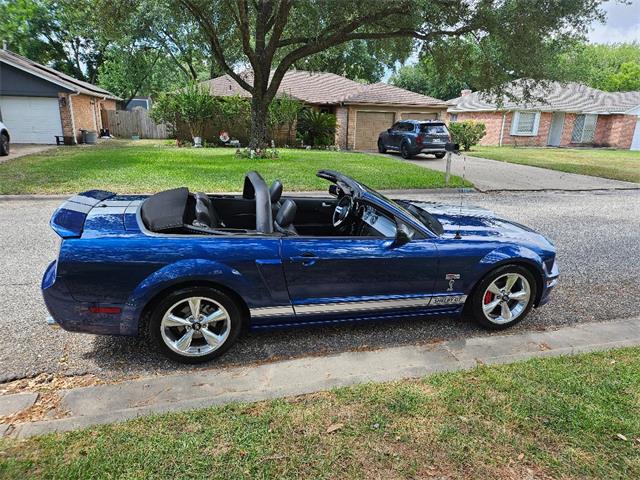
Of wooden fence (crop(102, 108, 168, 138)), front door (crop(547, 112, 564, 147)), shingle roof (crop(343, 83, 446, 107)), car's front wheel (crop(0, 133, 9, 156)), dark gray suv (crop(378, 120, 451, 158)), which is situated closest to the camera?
car's front wheel (crop(0, 133, 9, 156))

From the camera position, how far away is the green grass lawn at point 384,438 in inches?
84.0

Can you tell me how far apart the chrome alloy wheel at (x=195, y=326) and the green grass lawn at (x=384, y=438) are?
648 mm

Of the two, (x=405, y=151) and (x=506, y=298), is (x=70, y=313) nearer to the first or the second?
(x=506, y=298)

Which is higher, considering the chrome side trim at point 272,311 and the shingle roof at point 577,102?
the shingle roof at point 577,102

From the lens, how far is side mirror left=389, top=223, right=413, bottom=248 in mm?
3351

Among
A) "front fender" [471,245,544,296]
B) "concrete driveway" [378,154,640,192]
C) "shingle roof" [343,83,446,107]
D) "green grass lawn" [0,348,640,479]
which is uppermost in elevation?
"shingle roof" [343,83,446,107]

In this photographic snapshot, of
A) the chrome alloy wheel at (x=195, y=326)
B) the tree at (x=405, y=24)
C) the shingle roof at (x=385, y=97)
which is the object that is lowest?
the chrome alloy wheel at (x=195, y=326)

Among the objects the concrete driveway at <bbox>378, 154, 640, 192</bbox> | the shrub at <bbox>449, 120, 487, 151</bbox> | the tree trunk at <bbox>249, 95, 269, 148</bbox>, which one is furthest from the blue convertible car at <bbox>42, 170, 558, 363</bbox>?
the shrub at <bbox>449, 120, 487, 151</bbox>

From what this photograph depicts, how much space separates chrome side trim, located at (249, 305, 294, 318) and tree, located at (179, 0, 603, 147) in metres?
11.2

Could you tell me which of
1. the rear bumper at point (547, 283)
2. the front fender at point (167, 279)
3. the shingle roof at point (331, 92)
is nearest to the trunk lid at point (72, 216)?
the front fender at point (167, 279)

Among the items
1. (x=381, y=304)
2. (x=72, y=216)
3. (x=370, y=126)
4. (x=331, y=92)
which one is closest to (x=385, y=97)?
(x=370, y=126)

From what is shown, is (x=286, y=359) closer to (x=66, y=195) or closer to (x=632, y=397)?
(x=632, y=397)

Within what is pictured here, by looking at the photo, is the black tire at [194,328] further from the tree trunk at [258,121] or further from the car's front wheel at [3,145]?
the car's front wheel at [3,145]

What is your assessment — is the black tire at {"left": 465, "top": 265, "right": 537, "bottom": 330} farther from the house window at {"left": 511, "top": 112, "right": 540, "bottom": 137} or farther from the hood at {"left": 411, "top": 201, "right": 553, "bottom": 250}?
the house window at {"left": 511, "top": 112, "right": 540, "bottom": 137}
